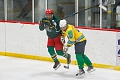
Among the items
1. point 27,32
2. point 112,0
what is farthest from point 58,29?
point 112,0

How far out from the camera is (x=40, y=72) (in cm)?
640

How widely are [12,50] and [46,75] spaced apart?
8.57 ft

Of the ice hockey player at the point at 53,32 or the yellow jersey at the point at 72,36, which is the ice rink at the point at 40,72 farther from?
the yellow jersey at the point at 72,36

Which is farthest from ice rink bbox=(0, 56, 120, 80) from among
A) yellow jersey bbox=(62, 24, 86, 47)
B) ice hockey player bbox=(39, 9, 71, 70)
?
yellow jersey bbox=(62, 24, 86, 47)

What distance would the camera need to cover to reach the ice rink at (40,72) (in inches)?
231

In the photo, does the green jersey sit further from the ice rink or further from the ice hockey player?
the ice rink

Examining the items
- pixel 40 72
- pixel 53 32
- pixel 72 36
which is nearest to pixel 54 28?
pixel 53 32

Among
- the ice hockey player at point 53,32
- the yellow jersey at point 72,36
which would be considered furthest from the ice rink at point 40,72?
the yellow jersey at point 72,36

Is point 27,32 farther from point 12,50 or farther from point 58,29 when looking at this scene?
point 58,29

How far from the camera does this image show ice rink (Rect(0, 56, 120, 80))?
586 centimetres

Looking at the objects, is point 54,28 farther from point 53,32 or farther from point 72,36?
point 72,36

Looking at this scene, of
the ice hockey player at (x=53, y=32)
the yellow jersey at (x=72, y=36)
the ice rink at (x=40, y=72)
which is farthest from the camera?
the ice hockey player at (x=53, y=32)

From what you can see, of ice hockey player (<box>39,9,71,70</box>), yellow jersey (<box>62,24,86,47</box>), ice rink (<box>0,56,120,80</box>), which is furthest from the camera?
ice hockey player (<box>39,9,71,70</box>)

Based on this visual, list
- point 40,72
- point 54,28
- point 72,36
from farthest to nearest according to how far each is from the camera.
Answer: point 40,72 → point 54,28 → point 72,36
